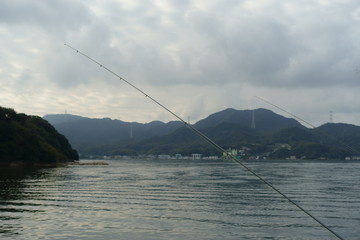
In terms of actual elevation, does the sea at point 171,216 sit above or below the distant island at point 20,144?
below

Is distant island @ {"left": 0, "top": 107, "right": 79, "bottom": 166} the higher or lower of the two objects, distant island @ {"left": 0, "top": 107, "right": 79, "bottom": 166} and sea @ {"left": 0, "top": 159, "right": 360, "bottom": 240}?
the higher

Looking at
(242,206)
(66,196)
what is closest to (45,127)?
(66,196)

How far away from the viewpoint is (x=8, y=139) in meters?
126

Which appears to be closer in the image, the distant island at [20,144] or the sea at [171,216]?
the sea at [171,216]

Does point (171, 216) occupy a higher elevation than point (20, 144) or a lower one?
lower

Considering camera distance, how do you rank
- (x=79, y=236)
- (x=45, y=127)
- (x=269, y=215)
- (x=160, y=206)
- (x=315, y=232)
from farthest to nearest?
(x=45, y=127), (x=160, y=206), (x=269, y=215), (x=315, y=232), (x=79, y=236)

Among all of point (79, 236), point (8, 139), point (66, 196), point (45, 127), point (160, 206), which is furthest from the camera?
point (45, 127)

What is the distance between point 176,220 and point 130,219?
3.16 metres

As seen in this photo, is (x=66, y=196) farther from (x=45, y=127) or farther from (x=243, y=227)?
(x=45, y=127)

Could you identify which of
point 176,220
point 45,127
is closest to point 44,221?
point 176,220

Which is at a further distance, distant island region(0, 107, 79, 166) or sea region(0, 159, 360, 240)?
distant island region(0, 107, 79, 166)

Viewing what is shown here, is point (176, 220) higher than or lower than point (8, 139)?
lower

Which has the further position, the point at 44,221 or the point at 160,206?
the point at 160,206

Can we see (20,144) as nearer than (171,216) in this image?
No
